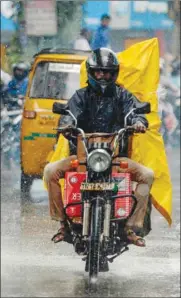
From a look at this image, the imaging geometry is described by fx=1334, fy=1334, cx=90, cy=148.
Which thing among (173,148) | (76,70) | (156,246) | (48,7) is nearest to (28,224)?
(156,246)

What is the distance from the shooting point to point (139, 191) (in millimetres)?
9531

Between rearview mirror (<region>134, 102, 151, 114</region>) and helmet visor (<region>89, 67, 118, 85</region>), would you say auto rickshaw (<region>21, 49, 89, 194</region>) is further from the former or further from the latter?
rearview mirror (<region>134, 102, 151, 114</region>)

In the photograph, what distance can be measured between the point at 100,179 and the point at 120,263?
1.40 meters

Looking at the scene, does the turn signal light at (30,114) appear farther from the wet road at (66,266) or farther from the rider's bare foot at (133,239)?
the rider's bare foot at (133,239)

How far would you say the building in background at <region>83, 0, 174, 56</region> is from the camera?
42781mm

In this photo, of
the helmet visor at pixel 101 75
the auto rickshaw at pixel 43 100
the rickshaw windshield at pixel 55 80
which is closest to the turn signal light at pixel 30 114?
the auto rickshaw at pixel 43 100

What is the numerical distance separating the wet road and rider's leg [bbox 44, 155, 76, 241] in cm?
40

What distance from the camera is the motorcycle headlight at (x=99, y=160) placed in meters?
8.79

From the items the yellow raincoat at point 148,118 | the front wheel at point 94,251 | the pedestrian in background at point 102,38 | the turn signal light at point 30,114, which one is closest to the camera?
the front wheel at point 94,251

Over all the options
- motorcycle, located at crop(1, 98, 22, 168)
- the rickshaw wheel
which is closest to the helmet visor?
the rickshaw wheel

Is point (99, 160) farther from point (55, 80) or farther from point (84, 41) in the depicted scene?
point (84, 41)

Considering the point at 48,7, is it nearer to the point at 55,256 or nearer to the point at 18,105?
the point at 18,105

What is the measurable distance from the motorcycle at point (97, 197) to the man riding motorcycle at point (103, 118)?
91 millimetres

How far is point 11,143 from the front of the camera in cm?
2211
